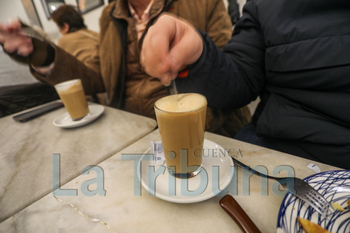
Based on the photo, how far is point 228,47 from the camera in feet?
2.76

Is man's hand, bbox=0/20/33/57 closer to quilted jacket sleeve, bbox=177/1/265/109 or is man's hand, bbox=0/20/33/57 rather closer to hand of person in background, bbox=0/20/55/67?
hand of person in background, bbox=0/20/55/67

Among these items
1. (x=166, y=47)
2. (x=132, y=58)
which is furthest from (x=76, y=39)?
(x=166, y=47)

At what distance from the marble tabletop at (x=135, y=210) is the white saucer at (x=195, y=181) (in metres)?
0.02

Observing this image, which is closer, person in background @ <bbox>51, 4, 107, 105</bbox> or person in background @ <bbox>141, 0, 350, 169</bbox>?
person in background @ <bbox>141, 0, 350, 169</bbox>

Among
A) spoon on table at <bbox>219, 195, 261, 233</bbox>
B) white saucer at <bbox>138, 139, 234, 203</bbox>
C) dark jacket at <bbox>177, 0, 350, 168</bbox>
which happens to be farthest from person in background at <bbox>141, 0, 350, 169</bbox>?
spoon on table at <bbox>219, 195, 261, 233</bbox>

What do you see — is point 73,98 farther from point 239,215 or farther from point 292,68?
point 292,68

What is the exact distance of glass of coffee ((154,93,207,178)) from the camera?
41 cm

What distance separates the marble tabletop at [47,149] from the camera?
0.44 metres

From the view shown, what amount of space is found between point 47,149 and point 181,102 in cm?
54

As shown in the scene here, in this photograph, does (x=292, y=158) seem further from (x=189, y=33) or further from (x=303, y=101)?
(x=189, y=33)

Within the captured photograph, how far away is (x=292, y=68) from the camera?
1.89ft

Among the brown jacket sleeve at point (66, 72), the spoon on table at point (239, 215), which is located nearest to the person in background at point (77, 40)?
the brown jacket sleeve at point (66, 72)

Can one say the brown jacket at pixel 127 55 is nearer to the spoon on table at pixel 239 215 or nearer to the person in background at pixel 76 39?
the person in background at pixel 76 39

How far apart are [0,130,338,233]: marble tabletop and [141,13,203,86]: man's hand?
32 cm
